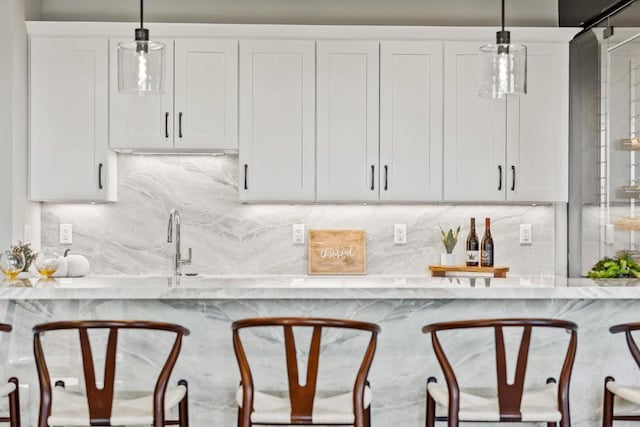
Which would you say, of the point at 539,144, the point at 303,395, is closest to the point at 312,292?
the point at 303,395

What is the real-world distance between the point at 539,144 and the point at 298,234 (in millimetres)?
1575

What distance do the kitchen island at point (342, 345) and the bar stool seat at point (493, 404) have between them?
30cm

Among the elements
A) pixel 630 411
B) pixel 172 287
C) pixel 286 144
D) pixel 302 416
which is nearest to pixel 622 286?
pixel 630 411

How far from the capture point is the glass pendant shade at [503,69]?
9.45 ft

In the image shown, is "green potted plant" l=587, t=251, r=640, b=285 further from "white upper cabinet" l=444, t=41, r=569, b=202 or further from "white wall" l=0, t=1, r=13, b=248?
"white wall" l=0, t=1, r=13, b=248

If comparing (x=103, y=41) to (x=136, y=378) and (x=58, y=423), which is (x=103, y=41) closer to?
(x=136, y=378)

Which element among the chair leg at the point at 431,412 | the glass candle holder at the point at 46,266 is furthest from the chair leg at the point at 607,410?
the glass candle holder at the point at 46,266

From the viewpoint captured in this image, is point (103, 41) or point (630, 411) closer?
point (630, 411)

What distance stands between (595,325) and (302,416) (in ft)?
4.38

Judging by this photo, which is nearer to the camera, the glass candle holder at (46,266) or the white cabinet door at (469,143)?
the glass candle holder at (46,266)

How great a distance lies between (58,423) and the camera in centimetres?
257

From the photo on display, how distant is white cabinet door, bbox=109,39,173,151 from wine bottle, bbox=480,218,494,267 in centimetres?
200

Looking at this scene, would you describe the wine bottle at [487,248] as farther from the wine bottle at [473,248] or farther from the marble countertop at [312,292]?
the marble countertop at [312,292]

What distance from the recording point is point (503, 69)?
2881mm
